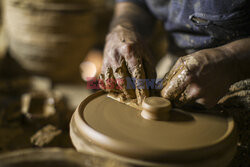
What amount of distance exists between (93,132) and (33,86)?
304 centimetres

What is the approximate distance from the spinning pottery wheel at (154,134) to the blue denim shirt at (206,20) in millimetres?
659

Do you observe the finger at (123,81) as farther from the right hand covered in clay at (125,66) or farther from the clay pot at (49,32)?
the clay pot at (49,32)

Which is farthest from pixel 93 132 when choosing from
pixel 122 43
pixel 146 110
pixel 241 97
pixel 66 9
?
pixel 66 9

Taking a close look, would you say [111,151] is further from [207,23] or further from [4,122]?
[4,122]

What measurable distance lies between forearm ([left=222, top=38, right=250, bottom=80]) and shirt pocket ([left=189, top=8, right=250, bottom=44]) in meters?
0.23

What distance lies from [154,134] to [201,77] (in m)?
0.40

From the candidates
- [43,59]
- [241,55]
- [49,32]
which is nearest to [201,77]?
[241,55]

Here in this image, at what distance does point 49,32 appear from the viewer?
3436 mm

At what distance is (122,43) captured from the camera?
155 centimetres

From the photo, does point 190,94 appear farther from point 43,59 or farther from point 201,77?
point 43,59

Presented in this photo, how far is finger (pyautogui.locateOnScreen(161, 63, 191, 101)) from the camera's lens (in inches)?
50.8

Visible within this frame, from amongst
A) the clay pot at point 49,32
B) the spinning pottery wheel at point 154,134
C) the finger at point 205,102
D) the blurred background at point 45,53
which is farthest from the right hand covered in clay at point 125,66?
the clay pot at point 49,32

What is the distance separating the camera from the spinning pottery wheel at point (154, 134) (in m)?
1.01

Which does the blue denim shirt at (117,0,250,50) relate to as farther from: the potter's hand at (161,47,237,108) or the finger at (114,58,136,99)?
the finger at (114,58,136,99)
